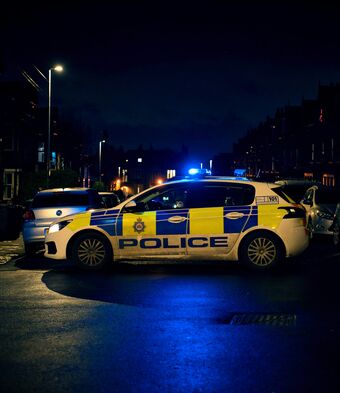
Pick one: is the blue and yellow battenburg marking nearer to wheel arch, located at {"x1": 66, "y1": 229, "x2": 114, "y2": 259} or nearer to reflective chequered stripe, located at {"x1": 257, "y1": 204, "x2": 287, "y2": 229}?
reflective chequered stripe, located at {"x1": 257, "y1": 204, "x2": 287, "y2": 229}

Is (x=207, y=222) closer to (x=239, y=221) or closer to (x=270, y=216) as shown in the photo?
(x=239, y=221)

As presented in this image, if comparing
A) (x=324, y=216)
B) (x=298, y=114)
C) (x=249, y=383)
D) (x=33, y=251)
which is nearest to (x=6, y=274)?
(x=33, y=251)

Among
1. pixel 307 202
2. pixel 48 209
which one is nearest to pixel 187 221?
pixel 48 209

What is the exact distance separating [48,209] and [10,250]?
6.57 feet

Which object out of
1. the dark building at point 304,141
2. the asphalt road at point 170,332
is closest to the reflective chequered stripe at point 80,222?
the asphalt road at point 170,332

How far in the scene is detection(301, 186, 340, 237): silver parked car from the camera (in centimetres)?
1747

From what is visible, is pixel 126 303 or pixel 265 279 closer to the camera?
pixel 126 303

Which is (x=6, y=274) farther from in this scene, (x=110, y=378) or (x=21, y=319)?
(x=110, y=378)

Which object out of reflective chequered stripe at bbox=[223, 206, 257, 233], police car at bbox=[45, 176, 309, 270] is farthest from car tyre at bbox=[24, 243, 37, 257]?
reflective chequered stripe at bbox=[223, 206, 257, 233]

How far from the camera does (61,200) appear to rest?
15.1 meters

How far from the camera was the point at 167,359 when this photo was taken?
231 inches

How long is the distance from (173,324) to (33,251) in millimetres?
8323

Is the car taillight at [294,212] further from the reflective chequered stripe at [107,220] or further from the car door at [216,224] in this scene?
the reflective chequered stripe at [107,220]

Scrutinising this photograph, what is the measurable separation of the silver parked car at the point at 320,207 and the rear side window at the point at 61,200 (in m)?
5.48
